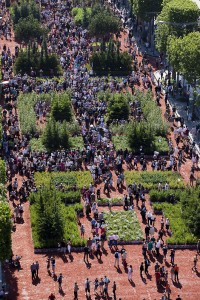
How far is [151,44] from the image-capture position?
330ft

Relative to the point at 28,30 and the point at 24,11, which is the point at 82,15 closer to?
the point at 24,11

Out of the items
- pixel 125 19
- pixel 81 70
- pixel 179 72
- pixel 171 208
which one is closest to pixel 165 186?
pixel 171 208

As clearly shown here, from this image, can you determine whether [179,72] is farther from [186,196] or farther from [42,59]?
[186,196]

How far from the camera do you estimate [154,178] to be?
61531 mm

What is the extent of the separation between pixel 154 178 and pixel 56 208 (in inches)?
472

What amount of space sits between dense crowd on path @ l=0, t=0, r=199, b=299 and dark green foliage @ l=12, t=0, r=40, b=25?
10960mm

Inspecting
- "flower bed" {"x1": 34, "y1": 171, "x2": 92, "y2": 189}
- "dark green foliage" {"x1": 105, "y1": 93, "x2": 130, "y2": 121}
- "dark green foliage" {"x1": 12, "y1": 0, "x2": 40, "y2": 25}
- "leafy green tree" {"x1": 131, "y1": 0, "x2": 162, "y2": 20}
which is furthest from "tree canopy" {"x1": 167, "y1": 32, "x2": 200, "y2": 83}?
"dark green foliage" {"x1": 12, "y1": 0, "x2": 40, "y2": 25}

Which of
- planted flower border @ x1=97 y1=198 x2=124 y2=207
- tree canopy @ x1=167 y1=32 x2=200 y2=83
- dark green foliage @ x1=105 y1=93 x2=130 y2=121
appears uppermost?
tree canopy @ x1=167 y1=32 x2=200 y2=83

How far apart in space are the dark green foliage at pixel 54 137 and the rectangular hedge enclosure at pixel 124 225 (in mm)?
12283

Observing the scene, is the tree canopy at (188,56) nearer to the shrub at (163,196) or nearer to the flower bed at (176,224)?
the shrub at (163,196)

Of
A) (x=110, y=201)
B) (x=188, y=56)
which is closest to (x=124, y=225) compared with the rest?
(x=110, y=201)

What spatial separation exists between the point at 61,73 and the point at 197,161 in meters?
26.9

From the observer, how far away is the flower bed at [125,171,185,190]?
6044 centimetres

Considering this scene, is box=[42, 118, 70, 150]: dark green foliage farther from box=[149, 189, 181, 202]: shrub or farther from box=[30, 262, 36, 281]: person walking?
box=[30, 262, 36, 281]: person walking
